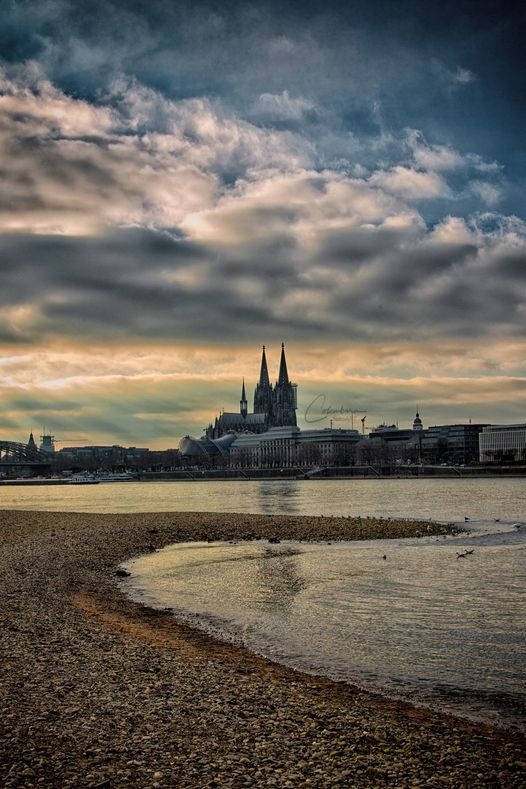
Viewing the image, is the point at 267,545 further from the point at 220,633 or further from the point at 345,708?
the point at 345,708

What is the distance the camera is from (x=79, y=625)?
16.2 meters

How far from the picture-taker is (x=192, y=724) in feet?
31.8

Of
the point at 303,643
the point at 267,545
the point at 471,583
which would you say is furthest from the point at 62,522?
the point at 303,643

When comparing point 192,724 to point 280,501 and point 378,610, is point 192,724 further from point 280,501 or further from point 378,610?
point 280,501

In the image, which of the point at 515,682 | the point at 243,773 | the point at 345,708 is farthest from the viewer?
the point at 515,682

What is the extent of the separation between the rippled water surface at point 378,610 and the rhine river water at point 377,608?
0.03 m

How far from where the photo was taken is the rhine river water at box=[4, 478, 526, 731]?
1273 cm

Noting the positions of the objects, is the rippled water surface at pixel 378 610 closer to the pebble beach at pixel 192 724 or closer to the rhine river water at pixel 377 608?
the rhine river water at pixel 377 608

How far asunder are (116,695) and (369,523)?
34.4 meters

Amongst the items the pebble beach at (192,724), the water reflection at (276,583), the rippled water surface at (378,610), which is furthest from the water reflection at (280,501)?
the pebble beach at (192,724)

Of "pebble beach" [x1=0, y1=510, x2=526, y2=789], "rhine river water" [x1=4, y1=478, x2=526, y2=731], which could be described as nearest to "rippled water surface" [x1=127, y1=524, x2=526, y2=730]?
"rhine river water" [x1=4, y1=478, x2=526, y2=731]

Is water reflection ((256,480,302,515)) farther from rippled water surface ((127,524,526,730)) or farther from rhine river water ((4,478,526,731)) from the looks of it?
rippled water surface ((127,524,526,730))

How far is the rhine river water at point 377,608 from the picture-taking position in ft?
41.8

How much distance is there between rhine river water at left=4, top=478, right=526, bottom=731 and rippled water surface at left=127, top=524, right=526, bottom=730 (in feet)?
0.10
